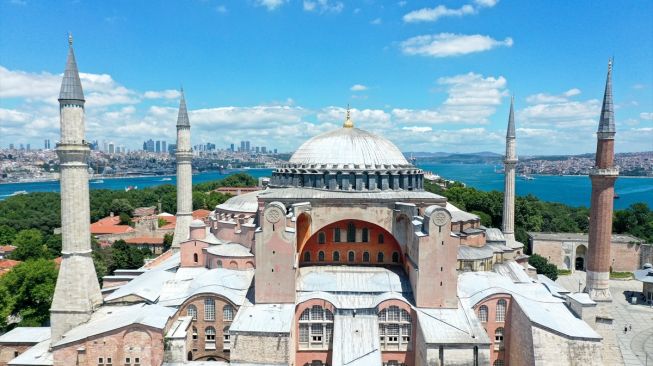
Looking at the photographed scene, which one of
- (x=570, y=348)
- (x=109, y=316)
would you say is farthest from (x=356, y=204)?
(x=109, y=316)

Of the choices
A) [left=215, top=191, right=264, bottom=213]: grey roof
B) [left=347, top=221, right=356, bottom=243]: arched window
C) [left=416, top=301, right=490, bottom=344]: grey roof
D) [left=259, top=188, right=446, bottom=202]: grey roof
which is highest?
[left=259, top=188, right=446, bottom=202]: grey roof

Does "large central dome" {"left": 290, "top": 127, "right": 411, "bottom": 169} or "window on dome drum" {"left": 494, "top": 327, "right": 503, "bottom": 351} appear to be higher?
"large central dome" {"left": 290, "top": 127, "right": 411, "bottom": 169}

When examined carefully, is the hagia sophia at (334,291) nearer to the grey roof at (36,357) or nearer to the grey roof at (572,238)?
the grey roof at (36,357)

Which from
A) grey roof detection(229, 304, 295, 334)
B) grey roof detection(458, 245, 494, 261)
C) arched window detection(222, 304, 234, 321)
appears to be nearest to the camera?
grey roof detection(229, 304, 295, 334)

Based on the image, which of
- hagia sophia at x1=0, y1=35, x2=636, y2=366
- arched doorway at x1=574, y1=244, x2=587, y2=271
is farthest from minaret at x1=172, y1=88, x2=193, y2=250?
arched doorway at x1=574, y1=244, x2=587, y2=271

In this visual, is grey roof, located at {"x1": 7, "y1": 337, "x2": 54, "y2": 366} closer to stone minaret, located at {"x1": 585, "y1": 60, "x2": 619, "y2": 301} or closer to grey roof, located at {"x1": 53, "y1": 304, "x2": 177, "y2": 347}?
grey roof, located at {"x1": 53, "y1": 304, "x2": 177, "y2": 347}

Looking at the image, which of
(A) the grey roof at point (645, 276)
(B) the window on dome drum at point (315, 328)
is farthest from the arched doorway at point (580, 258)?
(B) the window on dome drum at point (315, 328)

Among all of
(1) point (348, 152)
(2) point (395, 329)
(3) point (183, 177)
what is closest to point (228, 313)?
(2) point (395, 329)
